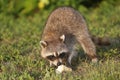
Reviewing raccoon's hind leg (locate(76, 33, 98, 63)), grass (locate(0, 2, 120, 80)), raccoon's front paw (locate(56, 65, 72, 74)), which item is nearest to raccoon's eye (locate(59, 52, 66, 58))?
raccoon's front paw (locate(56, 65, 72, 74))

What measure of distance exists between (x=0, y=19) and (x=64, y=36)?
18.1 ft

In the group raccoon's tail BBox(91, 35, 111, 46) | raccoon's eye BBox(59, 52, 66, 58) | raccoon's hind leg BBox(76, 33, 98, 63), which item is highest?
raccoon's eye BBox(59, 52, 66, 58)

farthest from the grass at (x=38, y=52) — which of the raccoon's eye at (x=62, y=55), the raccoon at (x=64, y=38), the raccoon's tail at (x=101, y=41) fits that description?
the raccoon's eye at (x=62, y=55)

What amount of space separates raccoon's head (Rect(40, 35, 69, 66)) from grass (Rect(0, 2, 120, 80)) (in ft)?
0.58

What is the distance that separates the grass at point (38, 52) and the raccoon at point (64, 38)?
208 mm

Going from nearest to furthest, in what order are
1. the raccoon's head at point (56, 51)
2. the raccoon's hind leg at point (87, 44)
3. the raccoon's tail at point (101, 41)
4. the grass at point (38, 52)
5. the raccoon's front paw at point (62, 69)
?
1. the grass at point (38, 52)
2. the raccoon's front paw at point (62, 69)
3. the raccoon's head at point (56, 51)
4. the raccoon's hind leg at point (87, 44)
5. the raccoon's tail at point (101, 41)

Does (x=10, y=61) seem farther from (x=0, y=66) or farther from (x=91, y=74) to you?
(x=91, y=74)

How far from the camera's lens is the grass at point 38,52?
284 inches

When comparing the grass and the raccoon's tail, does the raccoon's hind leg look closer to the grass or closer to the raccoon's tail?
the grass

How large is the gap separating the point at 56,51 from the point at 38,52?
1164mm

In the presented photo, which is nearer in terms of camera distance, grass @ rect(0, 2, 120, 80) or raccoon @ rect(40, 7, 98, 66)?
grass @ rect(0, 2, 120, 80)

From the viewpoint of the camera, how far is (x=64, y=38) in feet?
26.0

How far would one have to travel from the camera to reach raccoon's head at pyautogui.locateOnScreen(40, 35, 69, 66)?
25.4ft

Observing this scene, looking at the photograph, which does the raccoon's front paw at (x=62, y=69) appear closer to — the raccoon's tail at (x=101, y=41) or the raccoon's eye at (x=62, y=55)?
the raccoon's eye at (x=62, y=55)
